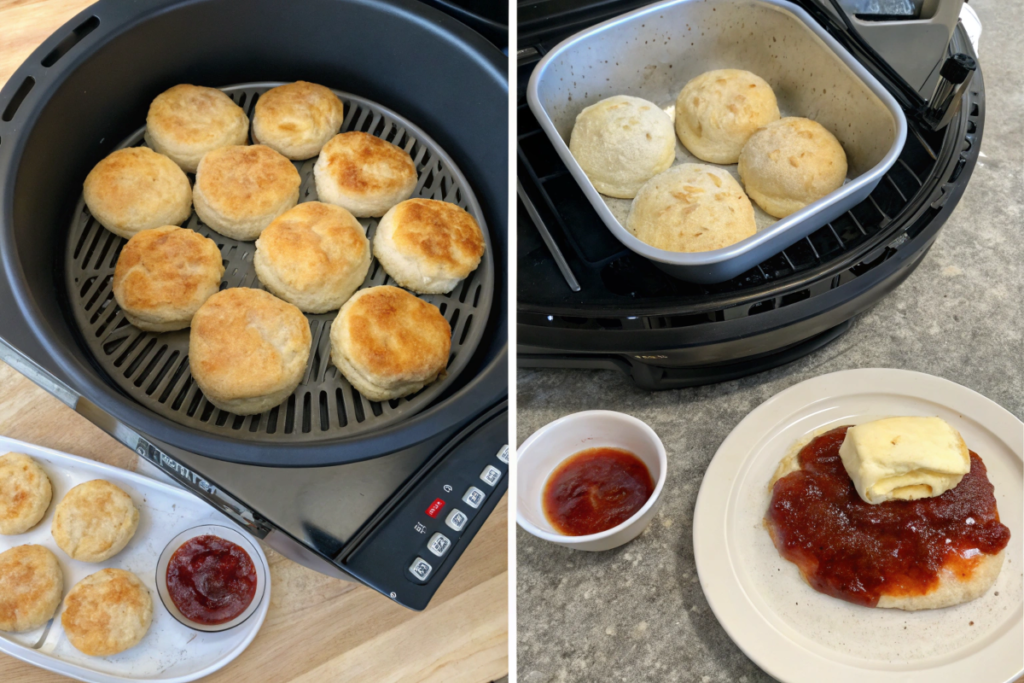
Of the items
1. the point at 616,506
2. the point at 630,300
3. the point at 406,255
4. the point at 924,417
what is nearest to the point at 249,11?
the point at 406,255

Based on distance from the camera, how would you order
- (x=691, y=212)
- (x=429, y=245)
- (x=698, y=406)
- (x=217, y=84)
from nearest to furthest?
(x=698, y=406) < (x=691, y=212) < (x=429, y=245) < (x=217, y=84)

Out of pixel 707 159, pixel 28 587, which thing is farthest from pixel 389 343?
pixel 28 587

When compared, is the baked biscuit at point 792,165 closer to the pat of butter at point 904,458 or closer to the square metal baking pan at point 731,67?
the square metal baking pan at point 731,67

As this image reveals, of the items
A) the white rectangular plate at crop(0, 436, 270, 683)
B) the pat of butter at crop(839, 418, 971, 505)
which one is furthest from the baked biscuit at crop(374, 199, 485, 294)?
the pat of butter at crop(839, 418, 971, 505)

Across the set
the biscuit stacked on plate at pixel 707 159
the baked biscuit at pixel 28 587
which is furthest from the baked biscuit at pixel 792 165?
the baked biscuit at pixel 28 587

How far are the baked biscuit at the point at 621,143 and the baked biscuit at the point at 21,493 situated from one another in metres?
0.81

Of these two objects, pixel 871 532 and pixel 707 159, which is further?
pixel 707 159

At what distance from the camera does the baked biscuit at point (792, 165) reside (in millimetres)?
828

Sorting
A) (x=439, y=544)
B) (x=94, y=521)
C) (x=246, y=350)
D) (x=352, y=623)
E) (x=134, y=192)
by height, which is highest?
(x=134, y=192)

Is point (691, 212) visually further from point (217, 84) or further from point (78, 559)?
point (78, 559)

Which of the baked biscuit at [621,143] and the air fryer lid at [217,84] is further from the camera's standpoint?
the baked biscuit at [621,143]

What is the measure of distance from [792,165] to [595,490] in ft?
1.59

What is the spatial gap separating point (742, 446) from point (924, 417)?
0.46ft

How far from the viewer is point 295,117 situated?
3.14 feet
